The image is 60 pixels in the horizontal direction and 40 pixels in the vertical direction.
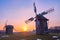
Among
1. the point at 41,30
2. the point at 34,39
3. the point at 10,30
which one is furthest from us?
the point at 10,30

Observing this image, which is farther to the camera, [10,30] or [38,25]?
[10,30]

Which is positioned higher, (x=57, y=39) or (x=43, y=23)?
(x=43, y=23)

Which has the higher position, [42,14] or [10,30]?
[42,14]

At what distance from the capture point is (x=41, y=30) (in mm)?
38312

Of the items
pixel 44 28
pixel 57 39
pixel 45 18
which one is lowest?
pixel 57 39

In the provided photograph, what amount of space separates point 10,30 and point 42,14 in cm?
2188

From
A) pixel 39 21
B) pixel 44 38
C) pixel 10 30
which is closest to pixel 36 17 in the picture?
pixel 39 21

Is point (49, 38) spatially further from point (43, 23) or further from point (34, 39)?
point (43, 23)

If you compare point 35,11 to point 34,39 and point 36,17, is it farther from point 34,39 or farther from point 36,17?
point 34,39

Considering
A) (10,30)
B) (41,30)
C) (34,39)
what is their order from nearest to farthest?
(34,39) < (41,30) < (10,30)

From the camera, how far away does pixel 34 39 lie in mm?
30125

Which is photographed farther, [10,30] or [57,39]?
[10,30]

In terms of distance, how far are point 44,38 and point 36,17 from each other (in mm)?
8804

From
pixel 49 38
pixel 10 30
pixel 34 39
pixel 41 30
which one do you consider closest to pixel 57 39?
pixel 49 38
